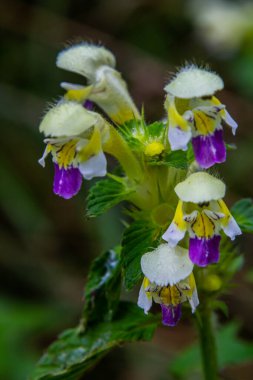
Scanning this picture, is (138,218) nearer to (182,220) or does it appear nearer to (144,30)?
(182,220)

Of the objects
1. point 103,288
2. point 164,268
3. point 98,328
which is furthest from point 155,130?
point 98,328

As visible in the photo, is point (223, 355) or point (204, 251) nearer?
point (204, 251)

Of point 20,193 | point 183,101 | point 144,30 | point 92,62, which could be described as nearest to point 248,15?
point 144,30

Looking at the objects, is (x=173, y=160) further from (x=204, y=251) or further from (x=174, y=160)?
(x=204, y=251)

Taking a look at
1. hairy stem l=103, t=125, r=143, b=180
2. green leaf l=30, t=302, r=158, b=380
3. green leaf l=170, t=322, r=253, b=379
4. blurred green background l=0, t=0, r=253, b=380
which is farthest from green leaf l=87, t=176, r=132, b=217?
blurred green background l=0, t=0, r=253, b=380

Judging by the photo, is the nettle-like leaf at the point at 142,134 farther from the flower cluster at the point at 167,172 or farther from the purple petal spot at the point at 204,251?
the purple petal spot at the point at 204,251

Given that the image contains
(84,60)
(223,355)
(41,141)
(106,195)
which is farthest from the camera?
(41,141)
